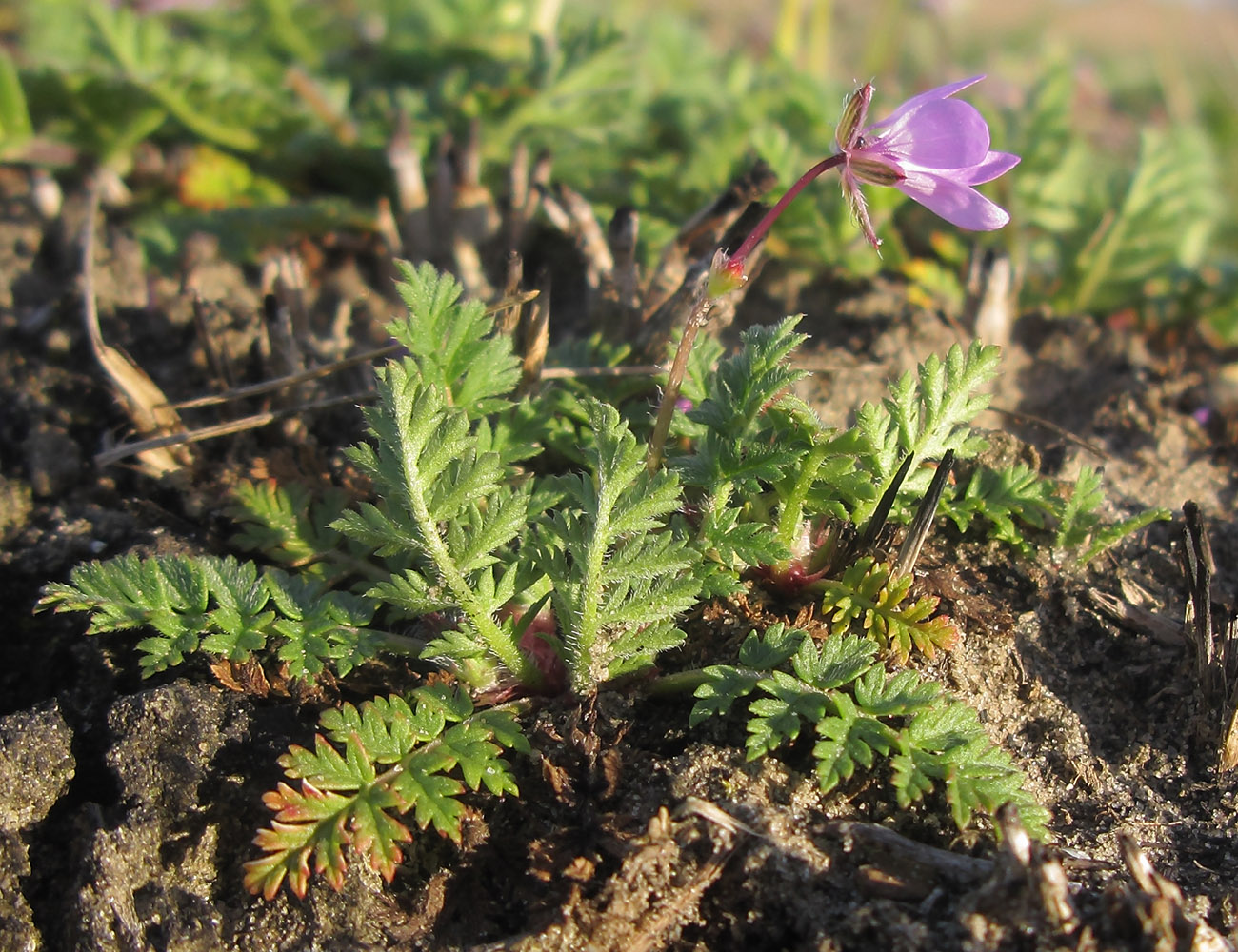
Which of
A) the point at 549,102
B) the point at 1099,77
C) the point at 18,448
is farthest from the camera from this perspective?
the point at 1099,77

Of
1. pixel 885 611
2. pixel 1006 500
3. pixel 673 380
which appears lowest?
pixel 885 611

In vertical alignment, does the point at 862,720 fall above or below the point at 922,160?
below

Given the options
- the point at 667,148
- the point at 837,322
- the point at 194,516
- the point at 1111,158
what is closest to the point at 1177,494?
the point at 837,322

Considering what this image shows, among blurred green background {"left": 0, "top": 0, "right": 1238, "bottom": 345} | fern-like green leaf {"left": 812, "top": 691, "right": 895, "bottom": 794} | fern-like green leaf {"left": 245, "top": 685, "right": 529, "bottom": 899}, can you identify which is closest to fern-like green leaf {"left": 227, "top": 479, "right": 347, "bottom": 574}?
fern-like green leaf {"left": 245, "top": 685, "right": 529, "bottom": 899}

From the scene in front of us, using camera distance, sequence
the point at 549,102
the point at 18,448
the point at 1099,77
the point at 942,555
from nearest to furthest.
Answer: the point at 942,555
the point at 18,448
the point at 549,102
the point at 1099,77

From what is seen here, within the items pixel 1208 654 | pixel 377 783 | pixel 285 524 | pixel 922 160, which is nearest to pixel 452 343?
pixel 285 524

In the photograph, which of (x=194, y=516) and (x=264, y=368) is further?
(x=264, y=368)

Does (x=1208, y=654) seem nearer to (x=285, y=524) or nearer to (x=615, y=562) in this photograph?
(x=615, y=562)

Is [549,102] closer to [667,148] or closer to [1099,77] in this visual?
[667,148]
